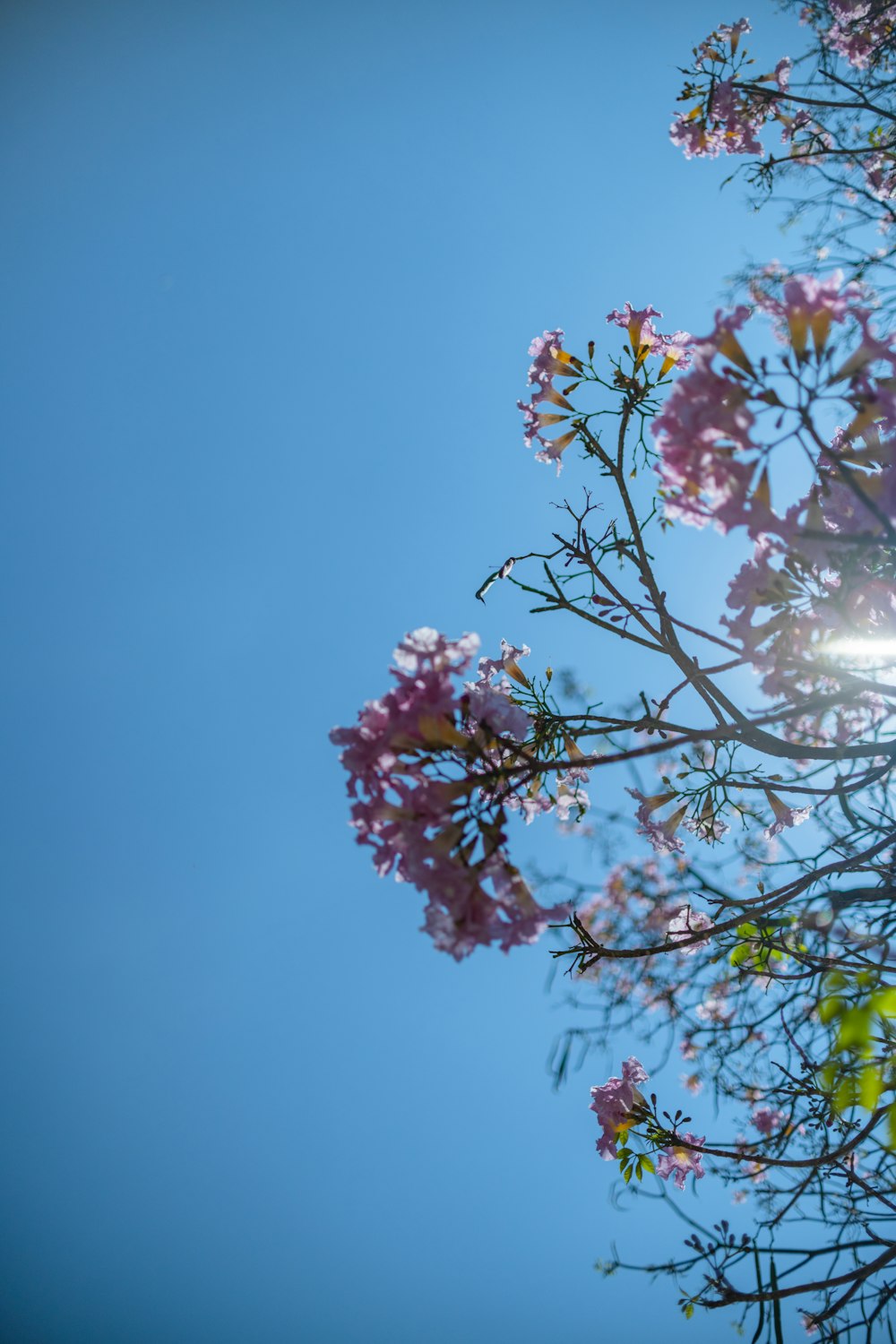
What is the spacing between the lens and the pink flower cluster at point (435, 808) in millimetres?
1886

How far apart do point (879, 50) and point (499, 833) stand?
239 inches

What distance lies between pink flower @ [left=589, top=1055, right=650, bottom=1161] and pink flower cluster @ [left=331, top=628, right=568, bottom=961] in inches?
63.2

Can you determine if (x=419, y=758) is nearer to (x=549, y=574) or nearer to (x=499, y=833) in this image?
(x=499, y=833)

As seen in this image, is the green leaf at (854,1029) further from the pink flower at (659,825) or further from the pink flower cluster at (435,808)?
the pink flower at (659,825)

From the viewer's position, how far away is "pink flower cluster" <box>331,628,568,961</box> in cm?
189

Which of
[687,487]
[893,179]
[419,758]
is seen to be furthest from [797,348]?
[893,179]

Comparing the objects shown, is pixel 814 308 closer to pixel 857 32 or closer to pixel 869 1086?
pixel 869 1086

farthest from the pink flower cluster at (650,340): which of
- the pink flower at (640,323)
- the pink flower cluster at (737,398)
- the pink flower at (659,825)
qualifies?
the pink flower at (659,825)

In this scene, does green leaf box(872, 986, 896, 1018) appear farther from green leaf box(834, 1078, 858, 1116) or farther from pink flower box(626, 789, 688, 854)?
pink flower box(626, 789, 688, 854)

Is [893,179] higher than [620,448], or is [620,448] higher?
[893,179]

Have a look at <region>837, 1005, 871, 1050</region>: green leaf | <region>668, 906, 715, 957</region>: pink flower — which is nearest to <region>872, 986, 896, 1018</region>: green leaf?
<region>837, 1005, 871, 1050</region>: green leaf

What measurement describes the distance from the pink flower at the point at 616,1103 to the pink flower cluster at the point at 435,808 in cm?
160

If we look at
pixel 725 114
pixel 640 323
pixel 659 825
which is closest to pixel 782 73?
pixel 725 114

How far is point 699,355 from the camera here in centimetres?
199
